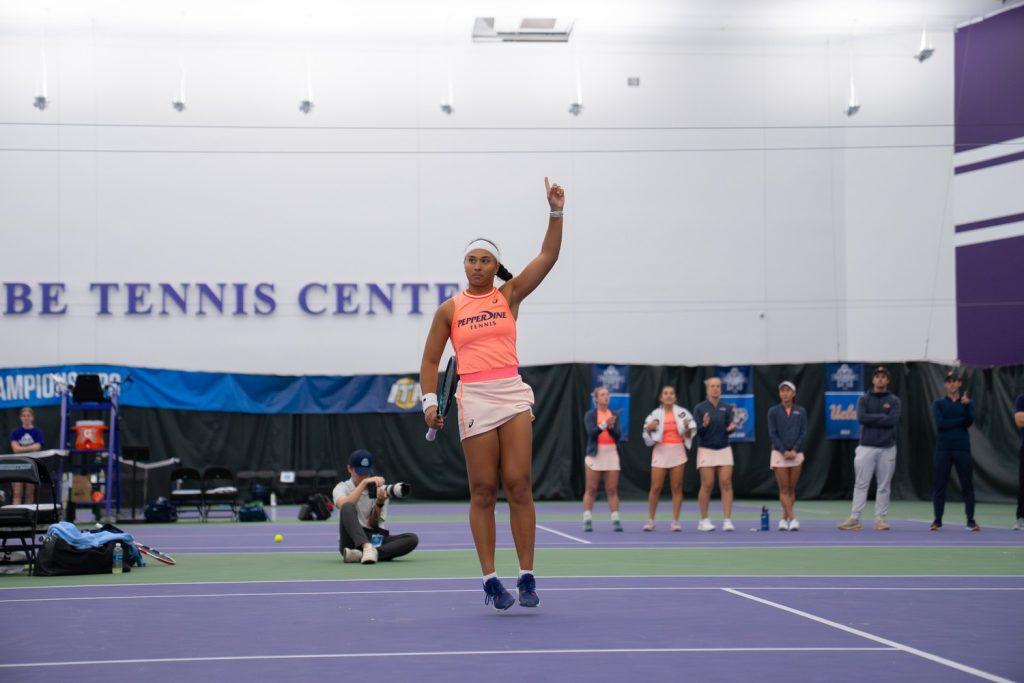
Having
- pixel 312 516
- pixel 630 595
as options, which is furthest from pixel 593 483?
pixel 630 595

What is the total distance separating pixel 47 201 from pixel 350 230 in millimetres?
6154

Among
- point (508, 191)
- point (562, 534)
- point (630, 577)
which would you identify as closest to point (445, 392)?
point (630, 577)

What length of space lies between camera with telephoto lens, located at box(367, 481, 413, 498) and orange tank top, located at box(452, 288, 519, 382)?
58.6 inches

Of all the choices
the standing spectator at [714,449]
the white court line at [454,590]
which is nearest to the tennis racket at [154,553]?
the white court line at [454,590]

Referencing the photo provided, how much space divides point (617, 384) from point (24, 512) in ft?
53.5

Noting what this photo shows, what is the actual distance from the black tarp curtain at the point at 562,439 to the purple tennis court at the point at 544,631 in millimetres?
15451

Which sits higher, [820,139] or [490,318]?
[820,139]

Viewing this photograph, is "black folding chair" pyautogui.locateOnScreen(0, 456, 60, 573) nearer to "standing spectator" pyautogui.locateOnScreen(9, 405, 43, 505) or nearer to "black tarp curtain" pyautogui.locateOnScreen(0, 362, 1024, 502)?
"standing spectator" pyautogui.locateOnScreen(9, 405, 43, 505)

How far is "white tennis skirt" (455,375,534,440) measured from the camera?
7121mm

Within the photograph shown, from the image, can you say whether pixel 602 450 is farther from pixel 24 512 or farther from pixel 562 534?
pixel 24 512

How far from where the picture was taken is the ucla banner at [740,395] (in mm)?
25672

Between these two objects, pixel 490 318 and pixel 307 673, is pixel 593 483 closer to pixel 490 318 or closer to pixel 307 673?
pixel 490 318

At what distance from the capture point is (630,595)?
823cm

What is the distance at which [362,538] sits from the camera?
36.8 ft
